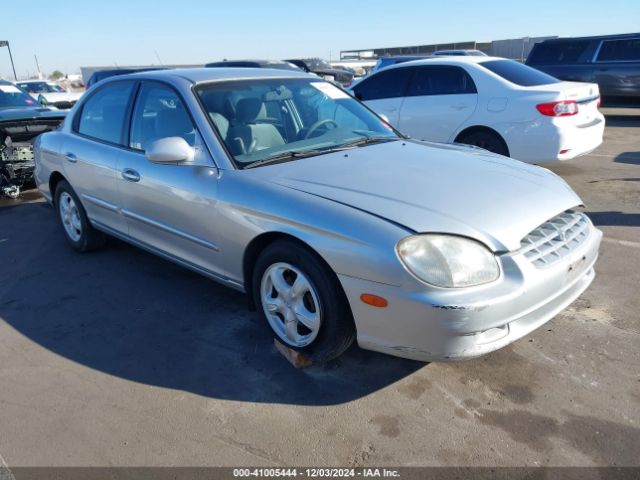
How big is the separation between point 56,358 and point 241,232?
141 cm

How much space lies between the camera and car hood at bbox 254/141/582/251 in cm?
254

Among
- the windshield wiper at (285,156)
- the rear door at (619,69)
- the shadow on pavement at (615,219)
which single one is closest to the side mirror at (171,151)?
the windshield wiper at (285,156)

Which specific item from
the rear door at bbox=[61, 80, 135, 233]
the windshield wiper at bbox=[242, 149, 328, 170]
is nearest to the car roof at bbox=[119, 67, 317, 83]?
the rear door at bbox=[61, 80, 135, 233]

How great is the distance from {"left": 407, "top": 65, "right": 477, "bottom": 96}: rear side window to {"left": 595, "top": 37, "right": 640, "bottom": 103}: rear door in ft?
23.1

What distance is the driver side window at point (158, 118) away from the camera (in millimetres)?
3561

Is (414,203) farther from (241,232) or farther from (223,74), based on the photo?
(223,74)

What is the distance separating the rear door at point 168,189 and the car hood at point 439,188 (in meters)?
0.46

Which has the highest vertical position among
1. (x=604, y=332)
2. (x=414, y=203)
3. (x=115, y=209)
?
(x=414, y=203)

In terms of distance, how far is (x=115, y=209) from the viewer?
13.9 ft

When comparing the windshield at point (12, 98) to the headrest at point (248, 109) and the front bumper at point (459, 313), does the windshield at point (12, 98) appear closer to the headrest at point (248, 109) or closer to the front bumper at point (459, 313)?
the headrest at point (248, 109)

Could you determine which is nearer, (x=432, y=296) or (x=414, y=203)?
(x=432, y=296)

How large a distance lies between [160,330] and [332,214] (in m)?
1.60

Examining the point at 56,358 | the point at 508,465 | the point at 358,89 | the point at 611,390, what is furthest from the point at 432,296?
the point at 358,89

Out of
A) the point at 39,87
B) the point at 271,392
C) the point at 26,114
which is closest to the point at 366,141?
the point at 271,392
